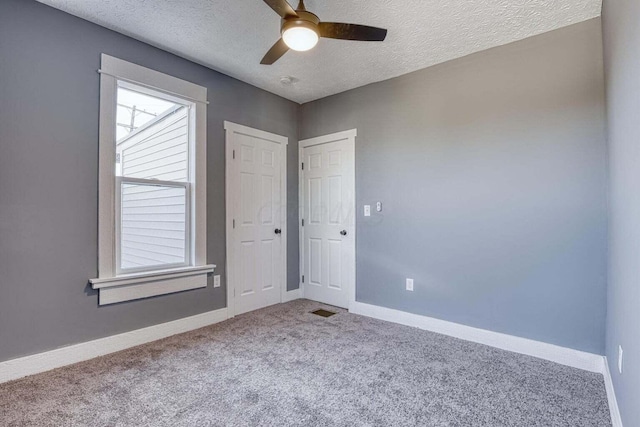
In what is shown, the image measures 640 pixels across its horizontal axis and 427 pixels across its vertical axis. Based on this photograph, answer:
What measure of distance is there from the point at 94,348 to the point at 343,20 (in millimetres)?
3197

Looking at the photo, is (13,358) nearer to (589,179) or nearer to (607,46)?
(589,179)

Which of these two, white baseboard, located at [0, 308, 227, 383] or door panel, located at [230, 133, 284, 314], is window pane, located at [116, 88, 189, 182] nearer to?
door panel, located at [230, 133, 284, 314]

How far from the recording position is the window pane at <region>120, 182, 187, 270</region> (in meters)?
2.73

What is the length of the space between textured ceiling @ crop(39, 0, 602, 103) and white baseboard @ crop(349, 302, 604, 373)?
2.49 meters

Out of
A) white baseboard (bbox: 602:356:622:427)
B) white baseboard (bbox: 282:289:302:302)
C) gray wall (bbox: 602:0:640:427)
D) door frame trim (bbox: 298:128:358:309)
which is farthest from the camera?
white baseboard (bbox: 282:289:302:302)

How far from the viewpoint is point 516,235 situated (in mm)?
2635

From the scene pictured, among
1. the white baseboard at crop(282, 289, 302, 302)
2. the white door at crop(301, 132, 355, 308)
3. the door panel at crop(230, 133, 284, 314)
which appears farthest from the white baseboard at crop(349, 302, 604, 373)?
the door panel at crop(230, 133, 284, 314)

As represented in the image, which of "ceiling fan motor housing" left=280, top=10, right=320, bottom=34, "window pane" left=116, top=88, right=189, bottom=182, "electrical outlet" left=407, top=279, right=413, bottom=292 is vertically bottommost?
"electrical outlet" left=407, top=279, right=413, bottom=292

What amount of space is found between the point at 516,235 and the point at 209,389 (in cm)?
260

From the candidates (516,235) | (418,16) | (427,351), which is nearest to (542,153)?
(516,235)

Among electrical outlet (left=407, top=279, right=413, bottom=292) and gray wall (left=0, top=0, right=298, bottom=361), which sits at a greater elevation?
gray wall (left=0, top=0, right=298, bottom=361)

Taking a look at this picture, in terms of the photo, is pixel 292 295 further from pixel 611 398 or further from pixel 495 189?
pixel 611 398

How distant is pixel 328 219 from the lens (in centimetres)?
399

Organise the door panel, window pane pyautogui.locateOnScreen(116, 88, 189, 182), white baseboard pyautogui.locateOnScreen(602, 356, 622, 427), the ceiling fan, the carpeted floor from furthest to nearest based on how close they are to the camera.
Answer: the door panel, window pane pyautogui.locateOnScreen(116, 88, 189, 182), the ceiling fan, the carpeted floor, white baseboard pyautogui.locateOnScreen(602, 356, 622, 427)
